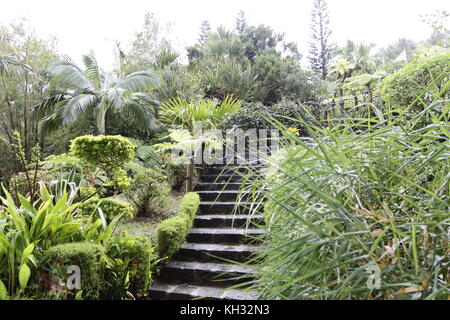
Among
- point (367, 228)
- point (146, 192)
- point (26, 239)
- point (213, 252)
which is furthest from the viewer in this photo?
point (146, 192)

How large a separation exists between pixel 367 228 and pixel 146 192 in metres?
4.16

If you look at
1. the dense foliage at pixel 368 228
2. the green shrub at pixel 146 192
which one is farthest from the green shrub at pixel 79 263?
the green shrub at pixel 146 192

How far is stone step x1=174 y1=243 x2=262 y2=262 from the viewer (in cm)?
339

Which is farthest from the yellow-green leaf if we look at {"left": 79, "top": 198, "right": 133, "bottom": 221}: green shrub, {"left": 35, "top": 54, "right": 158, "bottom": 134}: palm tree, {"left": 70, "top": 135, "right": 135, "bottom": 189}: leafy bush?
{"left": 35, "top": 54, "right": 158, "bottom": 134}: palm tree

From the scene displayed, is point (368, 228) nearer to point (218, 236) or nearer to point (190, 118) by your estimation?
point (218, 236)

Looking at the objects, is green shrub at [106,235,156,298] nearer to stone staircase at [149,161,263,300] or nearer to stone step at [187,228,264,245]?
stone staircase at [149,161,263,300]

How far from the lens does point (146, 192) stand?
455 centimetres

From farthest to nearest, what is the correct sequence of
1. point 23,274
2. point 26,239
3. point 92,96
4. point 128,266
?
point 92,96 < point 128,266 < point 26,239 < point 23,274

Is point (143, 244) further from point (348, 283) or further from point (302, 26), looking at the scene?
point (302, 26)

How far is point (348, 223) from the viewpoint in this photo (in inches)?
31.4

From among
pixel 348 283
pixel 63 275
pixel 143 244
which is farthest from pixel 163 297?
pixel 348 283

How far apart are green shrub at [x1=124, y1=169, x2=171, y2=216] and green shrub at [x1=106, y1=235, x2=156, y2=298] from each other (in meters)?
1.84

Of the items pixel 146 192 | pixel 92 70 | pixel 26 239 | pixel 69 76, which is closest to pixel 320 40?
pixel 92 70
